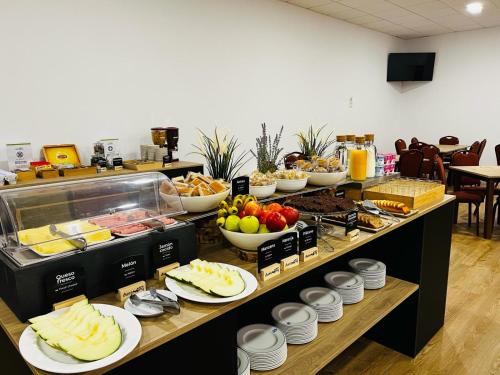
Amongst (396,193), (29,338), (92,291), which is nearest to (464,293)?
(396,193)

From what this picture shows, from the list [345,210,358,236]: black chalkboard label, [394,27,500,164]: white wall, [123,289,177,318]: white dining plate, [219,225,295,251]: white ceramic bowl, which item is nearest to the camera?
[123,289,177,318]: white dining plate

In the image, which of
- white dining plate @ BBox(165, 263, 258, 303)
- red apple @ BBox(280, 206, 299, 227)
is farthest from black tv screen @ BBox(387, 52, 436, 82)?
white dining plate @ BBox(165, 263, 258, 303)

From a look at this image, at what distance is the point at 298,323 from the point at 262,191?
1.96 feet

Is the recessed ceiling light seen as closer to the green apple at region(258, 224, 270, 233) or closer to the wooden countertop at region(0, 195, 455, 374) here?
the green apple at region(258, 224, 270, 233)

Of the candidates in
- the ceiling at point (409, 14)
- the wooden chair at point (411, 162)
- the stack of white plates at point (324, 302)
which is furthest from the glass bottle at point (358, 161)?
the ceiling at point (409, 14)

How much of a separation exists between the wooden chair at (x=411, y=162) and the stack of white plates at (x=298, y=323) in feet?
12.5

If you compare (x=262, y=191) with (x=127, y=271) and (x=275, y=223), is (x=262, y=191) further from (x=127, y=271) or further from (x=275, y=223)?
(x=127, y=271)

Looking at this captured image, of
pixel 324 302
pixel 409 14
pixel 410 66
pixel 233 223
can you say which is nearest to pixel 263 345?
pixel 324 302

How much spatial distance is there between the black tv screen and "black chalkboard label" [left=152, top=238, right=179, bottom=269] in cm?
699

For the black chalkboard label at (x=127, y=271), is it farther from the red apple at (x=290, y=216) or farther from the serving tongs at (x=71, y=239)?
the red apple at (x=290, y=216)

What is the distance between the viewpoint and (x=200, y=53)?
408 centimetres

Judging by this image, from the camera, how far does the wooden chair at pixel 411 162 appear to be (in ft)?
16.5

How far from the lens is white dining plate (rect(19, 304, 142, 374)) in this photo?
808 millimetres

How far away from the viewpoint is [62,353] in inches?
33.9
